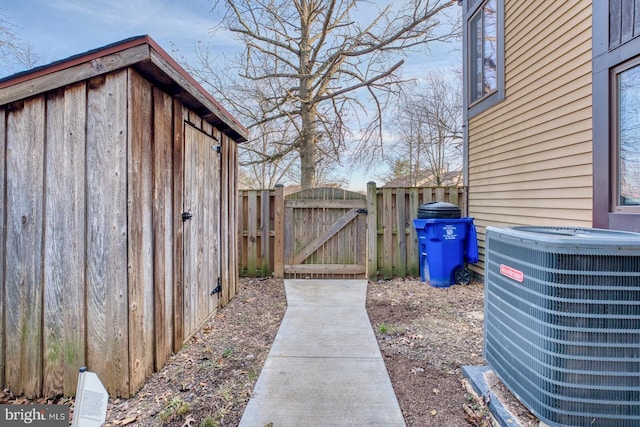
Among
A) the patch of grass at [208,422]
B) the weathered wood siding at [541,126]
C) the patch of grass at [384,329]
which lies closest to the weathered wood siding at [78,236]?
the patch of grass at [208,422]

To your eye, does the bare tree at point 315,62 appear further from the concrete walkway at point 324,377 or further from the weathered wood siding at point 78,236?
the weathered wood siding at point 78,236

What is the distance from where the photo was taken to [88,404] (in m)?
1.42

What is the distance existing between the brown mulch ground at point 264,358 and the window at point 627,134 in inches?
71.1

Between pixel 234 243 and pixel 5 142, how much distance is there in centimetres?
287

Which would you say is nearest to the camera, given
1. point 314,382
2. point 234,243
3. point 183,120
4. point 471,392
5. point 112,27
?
point 471,392

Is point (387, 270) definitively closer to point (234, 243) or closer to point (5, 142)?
point (234, 243)

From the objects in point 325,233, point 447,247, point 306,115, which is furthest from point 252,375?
point 306,115

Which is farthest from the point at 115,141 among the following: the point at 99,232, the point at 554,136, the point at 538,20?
the point at 538,20

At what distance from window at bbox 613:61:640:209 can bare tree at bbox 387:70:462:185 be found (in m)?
11.8

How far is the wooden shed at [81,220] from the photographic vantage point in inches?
88.7

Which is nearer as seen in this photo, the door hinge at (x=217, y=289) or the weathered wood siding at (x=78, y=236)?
the weathered wood siding at (x=78, y=236)

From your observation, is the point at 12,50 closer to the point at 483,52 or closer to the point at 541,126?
the point at 483,52

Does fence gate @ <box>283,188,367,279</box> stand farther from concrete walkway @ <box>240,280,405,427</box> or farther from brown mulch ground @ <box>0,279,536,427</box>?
concrete walkway @ <box>240,280,405,427</box>

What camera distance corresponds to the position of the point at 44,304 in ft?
7.68
